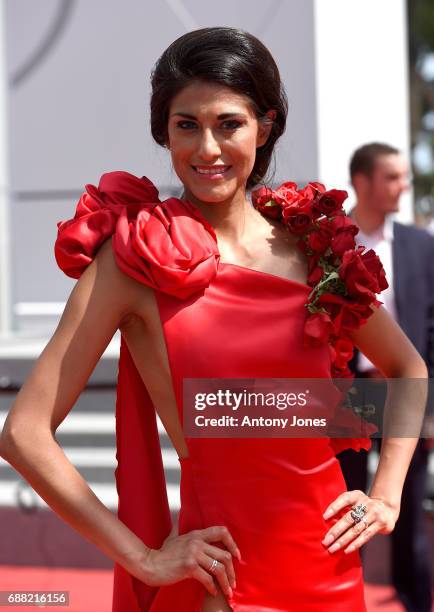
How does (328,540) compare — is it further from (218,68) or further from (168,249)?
(218,68)

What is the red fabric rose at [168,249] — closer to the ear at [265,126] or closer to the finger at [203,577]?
the ear at [265,126]

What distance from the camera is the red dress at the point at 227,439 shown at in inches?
75.9

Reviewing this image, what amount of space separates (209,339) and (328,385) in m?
0.29

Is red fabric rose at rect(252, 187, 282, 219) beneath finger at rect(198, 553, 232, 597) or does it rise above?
above

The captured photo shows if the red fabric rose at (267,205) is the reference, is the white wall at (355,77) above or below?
above

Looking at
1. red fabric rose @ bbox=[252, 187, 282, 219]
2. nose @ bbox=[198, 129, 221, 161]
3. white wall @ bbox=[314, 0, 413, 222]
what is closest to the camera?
nose @ bbox=[198, 129, 221, 161]

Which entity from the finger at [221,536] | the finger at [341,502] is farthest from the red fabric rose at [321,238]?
the finger at [221,536]

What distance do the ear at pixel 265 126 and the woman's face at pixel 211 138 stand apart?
0.05 m

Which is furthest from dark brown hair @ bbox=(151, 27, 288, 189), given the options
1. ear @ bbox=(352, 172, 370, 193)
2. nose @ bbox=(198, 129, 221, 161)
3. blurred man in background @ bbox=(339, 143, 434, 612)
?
ear @ bbox=(352, 172, 370, 193)

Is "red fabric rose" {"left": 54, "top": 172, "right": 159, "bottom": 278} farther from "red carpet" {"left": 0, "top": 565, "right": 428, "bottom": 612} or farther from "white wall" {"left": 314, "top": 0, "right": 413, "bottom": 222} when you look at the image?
"white wall" {"left": 314, "top": 0, "right": 413, "bottom": 222}

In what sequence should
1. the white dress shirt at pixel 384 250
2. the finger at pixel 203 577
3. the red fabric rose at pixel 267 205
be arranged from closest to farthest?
the finger at pixel 203 577 → the red fabric rose at pixel 267 205 → the white dress shirt at pixel 384 250

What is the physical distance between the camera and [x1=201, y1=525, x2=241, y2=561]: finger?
1.90 meters

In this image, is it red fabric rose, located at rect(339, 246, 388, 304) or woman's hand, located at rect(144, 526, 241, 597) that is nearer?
woman's hand, located at rect(144, 526, 241, 597)

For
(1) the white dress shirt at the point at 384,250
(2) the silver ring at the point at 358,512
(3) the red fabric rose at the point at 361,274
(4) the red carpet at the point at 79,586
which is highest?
(3) the red fabric rose at the point at 361,274
